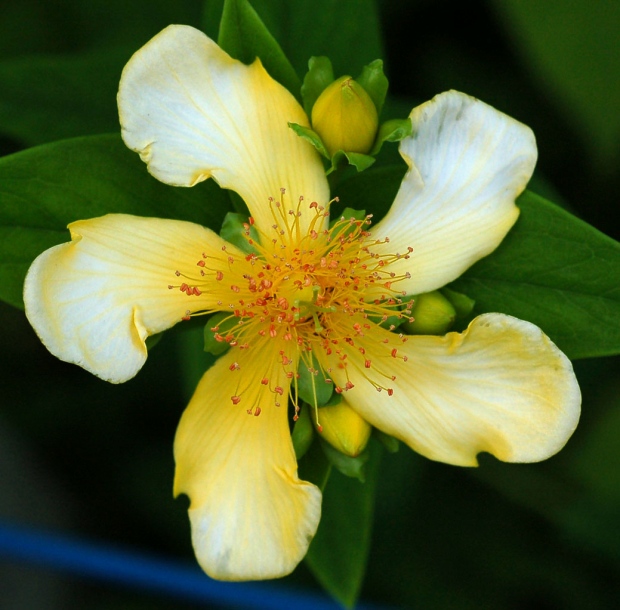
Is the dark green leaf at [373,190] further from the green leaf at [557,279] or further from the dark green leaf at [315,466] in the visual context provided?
the dark green leaf at [315,466]


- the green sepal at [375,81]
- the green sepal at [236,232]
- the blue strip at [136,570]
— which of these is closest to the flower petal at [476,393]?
the green sepal at [236,232]

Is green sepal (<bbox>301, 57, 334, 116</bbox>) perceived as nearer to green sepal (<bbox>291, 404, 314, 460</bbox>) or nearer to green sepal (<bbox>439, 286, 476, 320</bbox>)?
green sepal (<bbox>439, 286, 476, 320</bbox>)

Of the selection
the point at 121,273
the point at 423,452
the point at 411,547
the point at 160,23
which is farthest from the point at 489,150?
the point at 411,547

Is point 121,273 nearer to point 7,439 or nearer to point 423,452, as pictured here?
point 423,452

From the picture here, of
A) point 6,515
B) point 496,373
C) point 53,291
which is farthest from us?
point 6,515

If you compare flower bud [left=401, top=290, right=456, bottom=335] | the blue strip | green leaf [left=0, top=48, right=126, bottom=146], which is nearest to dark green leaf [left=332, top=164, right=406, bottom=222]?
flower bud [left=401, top=290, right=456, bottom=335]

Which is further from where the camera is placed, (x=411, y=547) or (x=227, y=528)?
(x=411, y=547)

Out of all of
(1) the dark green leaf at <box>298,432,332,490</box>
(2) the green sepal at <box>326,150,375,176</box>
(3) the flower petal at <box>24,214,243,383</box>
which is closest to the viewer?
(3) the flower petal at <box>24,214,243,383</box>

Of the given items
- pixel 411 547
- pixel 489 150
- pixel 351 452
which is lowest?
pixel 411 547
